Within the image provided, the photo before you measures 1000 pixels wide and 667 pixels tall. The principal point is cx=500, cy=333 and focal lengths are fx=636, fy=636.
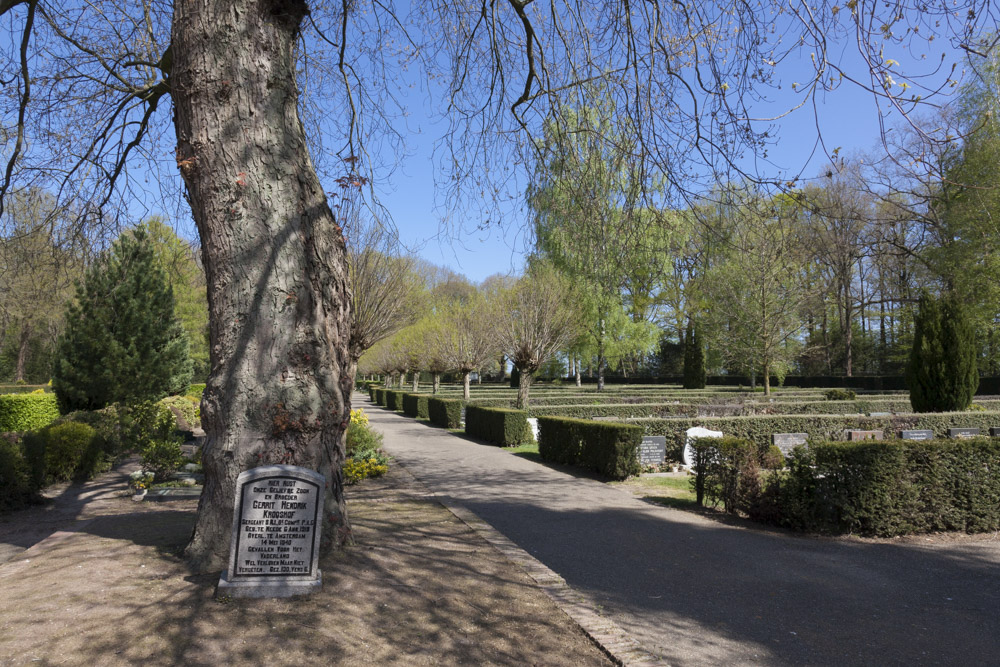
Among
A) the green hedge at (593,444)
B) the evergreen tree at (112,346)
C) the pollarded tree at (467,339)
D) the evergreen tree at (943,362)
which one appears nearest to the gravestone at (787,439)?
the green hedge at (593,444)

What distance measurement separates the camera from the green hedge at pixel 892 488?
7.51 metres

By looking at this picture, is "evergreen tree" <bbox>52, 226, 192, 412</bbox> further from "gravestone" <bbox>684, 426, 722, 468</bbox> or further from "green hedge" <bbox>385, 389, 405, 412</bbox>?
"green hedge" <bbox>385, 389, 405, 412</bbox>

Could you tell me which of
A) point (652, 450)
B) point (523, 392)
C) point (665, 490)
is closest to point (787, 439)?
point (652, 450)

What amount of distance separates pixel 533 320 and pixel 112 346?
12689 millimetres

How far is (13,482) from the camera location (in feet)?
29.7

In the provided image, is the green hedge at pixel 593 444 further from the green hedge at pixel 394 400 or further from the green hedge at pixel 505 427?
the green hedge at pixel 394 400

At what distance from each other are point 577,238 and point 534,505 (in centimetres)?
430

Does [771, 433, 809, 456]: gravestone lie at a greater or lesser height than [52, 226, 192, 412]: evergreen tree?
lesser

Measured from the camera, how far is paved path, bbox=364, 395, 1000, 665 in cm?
428

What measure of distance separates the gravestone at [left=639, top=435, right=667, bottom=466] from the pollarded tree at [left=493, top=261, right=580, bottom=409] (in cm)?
928

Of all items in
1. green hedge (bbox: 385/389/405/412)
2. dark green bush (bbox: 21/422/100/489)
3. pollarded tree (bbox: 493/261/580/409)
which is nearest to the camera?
dark green bush (bbox: 21/422/100/489)

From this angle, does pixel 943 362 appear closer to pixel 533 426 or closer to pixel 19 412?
pixel 533 426

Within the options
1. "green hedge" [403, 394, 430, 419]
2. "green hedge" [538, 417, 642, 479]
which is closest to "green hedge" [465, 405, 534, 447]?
"green hedge" [538, 417, 642, 479]

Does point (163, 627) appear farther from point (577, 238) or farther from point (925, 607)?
point (925, 607)
